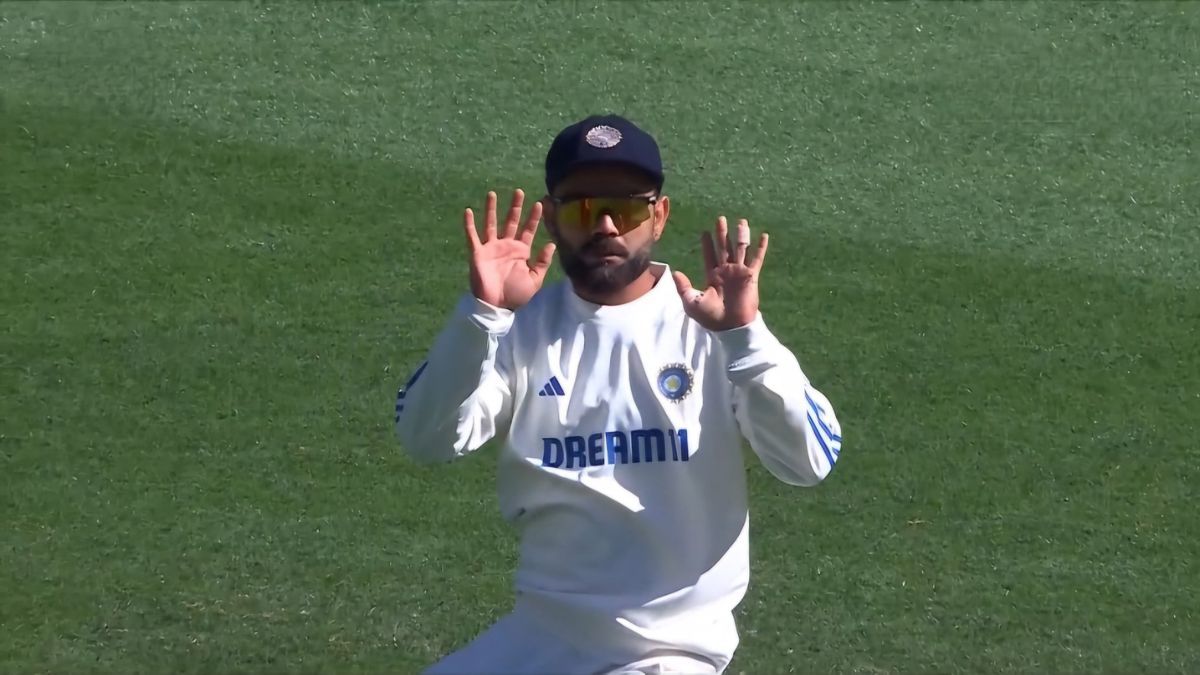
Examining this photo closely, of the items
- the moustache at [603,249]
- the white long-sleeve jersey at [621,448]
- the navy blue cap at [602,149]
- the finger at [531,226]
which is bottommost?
the white long-sleeve jersey at [621,448]

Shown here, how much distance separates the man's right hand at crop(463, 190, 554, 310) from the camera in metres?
3.29

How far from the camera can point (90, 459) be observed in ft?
18.7

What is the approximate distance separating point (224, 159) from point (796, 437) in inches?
187

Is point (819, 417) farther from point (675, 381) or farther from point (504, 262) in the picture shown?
point (504, 262)

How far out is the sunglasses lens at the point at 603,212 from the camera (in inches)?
135

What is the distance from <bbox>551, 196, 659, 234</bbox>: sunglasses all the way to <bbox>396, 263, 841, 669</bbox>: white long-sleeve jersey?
20 cm

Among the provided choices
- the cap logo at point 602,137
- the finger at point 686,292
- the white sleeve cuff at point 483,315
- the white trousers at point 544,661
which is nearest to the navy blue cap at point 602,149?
the cap logo at point 602,137

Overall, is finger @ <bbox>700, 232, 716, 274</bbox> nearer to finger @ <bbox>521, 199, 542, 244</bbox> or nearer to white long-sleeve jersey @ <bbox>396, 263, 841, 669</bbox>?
white long-sleeve jersey @ <bbox>396, 263, 841, 669</bbox>

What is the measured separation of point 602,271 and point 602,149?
0.88 ft

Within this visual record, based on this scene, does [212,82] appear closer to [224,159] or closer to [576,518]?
[224,159]

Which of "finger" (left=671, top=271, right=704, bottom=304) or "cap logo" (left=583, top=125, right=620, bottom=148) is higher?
"cap logo" (left=583, top=125, right=620, bottom=148)

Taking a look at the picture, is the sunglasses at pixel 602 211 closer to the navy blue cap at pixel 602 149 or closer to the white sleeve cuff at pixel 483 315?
the navy blue cap at pixel 602 149

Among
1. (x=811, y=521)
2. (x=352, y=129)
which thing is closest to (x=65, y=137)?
(x=352, y=129)

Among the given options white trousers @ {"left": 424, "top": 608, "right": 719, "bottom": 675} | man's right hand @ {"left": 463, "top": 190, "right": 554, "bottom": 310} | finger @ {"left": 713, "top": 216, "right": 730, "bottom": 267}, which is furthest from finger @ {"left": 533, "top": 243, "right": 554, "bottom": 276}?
white trousers @ {"left": 424, "top": 608, "right": 719, "bottom": 675}
